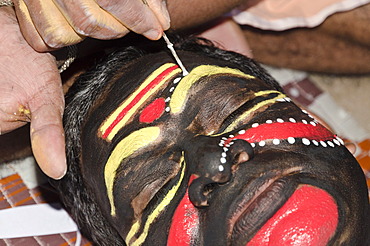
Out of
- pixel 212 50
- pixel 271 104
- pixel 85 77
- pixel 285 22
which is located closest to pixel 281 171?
pixel 271 104

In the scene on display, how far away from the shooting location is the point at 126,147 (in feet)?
4.16

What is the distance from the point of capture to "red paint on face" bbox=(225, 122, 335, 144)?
1.22m

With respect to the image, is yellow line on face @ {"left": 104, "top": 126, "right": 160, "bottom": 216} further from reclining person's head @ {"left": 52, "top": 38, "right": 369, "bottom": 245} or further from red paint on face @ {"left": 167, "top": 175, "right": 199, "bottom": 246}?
red paint on face @ {"left": 167, "top": 175, "right": 199, "bottom": 246}

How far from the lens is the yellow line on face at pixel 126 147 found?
126cm

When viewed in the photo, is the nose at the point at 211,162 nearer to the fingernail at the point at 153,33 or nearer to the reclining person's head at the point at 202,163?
the reclining person's head at the point at 202,163

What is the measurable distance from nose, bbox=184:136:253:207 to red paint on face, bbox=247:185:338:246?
0.40 feet

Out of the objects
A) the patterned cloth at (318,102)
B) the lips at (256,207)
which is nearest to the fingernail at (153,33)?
the lips at (256,207)

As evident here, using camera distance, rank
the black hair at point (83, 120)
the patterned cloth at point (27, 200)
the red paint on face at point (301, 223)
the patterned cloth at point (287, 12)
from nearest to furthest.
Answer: the red paint on face at point (301, 223), the black hair at point (83, 120), the patterned cloth at point (27, 200), the patterned cloth at point (287, 12)

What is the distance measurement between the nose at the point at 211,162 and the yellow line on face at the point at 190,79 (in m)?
0.12

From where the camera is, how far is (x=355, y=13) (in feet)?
6.48

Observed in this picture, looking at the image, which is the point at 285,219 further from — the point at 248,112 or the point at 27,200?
the point at 27,200

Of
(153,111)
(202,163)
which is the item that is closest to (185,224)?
(202,163)

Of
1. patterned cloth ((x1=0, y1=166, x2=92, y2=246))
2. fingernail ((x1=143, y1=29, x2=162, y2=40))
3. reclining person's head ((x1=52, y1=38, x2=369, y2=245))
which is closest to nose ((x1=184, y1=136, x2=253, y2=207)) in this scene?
reclining person's head ((x1=52, y1=38, x2=369, y2=245))

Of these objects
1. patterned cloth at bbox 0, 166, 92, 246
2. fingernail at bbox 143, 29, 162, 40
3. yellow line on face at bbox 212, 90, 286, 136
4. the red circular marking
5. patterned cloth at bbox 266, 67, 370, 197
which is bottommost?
patterned cloth at bbox 266, 67, 370, 197
